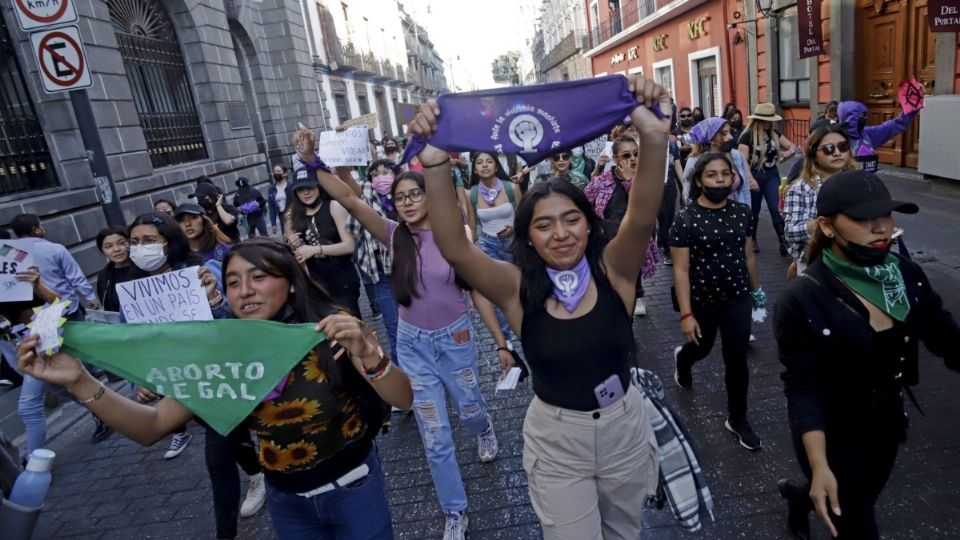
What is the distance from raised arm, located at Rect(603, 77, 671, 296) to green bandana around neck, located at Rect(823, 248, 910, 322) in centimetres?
74

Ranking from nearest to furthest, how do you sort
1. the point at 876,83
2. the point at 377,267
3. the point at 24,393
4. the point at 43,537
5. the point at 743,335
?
1. the point at 743,335
2. the point at 43,537
3. the point at 24,393
4. the point at 377,267
5. the point at 876,83

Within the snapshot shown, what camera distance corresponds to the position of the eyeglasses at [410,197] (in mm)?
3498

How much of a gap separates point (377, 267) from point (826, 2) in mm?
12766

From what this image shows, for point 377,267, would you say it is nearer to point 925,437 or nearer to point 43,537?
point 43,537

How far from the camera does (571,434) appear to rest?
2.20 meters

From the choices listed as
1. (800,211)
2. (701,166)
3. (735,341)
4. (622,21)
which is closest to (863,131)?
(800,211)

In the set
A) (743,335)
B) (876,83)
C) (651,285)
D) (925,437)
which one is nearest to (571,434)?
(743,335)

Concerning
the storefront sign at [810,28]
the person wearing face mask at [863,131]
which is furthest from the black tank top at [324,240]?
the storefront sign at [810,28]

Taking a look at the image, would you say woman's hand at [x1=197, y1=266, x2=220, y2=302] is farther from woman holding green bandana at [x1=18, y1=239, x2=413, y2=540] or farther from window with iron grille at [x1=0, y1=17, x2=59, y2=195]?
window with iron grille at [x1=0, y1=17, x2=59, y2=195]

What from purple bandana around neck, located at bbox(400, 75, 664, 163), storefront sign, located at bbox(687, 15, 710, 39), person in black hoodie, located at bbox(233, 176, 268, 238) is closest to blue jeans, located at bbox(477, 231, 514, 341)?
purple bandana around neck, located at bbox(400, 75, 664, 163)

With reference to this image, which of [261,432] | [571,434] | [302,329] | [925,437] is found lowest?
[925,437]

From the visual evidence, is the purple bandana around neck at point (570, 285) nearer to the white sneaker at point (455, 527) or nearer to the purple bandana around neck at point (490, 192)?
the white sneaker at point (455, 527)

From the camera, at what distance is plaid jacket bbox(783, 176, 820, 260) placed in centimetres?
404

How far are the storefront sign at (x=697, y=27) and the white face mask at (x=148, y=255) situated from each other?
20.8 metres
